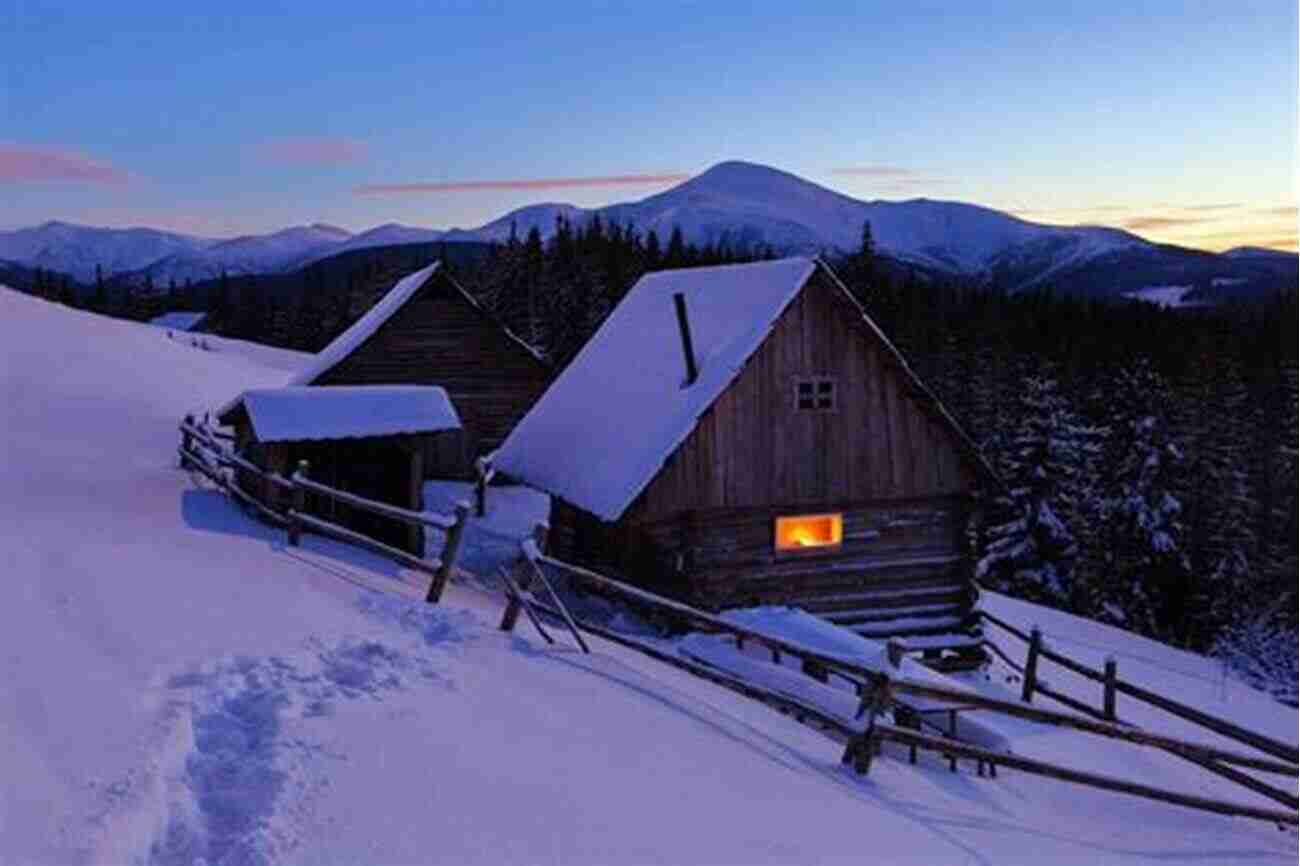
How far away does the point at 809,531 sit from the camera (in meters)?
20.2

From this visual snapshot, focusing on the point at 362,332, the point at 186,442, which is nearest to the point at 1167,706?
the point at 186,442

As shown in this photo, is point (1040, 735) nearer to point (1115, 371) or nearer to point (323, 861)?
point (323, 861)

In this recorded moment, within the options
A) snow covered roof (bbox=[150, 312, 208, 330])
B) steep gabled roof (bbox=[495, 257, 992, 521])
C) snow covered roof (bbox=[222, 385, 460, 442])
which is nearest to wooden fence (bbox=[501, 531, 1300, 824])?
steep gabled roof (bbox=[495, 257, 992, 521])

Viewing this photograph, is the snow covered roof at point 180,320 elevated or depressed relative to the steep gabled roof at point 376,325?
elevated

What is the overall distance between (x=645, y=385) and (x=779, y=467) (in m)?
3.08

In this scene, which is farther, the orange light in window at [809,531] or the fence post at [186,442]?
the fence post at [186,442]

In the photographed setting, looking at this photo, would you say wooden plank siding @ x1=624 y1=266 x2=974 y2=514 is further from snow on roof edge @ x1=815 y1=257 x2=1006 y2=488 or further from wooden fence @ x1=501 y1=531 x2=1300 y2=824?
wooden fence @ x1=501 y1=531 x2=1300 y2=824

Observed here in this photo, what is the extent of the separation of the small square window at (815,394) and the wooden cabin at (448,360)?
13.7 meters

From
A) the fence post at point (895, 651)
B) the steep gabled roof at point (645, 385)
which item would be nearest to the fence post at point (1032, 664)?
the steep gabled roof at point (645, 385)

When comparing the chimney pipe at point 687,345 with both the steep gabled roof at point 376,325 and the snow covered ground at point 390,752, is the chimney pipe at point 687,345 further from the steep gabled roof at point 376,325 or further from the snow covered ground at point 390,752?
the steep gabled roof at point 376,325

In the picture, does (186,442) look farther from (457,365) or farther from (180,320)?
(180,320)

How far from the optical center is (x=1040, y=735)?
1702cm

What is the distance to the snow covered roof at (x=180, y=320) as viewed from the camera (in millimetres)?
110062

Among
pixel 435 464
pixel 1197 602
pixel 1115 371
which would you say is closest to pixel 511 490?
pixel 435 464
